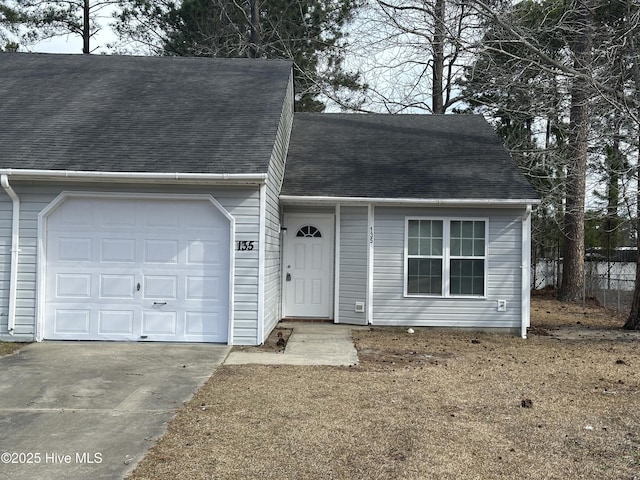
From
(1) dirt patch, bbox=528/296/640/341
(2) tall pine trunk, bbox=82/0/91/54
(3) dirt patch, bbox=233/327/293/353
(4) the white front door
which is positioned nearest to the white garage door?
(3) dirt patch, bbox=233/327/293/353

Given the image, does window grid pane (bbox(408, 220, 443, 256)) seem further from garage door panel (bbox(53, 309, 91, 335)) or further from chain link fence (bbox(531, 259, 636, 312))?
chain link fence (bbox(531, 259, 636, 312))

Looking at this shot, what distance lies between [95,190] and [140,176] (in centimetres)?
93

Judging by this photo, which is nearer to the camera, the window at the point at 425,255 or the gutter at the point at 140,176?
the gutter at the point at 140,176

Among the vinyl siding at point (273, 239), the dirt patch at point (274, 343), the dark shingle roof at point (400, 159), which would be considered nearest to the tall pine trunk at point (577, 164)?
the dark shingle roof at point (400, 159)

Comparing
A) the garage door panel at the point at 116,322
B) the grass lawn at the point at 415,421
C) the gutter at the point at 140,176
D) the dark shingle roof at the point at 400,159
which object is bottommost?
the grass lawn at the point at 415,421

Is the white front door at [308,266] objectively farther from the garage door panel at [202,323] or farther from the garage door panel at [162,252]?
the garage door panel at [162,252]

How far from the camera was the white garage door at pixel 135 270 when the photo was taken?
9.19 meters

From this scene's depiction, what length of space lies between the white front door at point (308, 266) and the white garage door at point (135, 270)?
3.10 metres

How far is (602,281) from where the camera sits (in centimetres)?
1967

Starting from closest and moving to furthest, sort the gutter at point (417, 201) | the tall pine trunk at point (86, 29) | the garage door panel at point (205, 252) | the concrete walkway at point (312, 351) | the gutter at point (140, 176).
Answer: the concrete walkway at point (312, 351)
the gutter at point (140, 176)
the garage door panel at point (205, 252)
the gutter at point (417, 201)
the tall pine trunk at point (86, 29)

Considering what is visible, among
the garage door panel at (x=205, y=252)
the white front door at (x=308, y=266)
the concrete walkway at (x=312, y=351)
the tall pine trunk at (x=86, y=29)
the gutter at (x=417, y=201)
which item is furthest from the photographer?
the tall pine trunk at (x=86, y=29)

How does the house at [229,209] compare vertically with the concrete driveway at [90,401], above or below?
above

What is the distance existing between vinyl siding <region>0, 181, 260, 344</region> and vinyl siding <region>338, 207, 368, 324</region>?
3086mm

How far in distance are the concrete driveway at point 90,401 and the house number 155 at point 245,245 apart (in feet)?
5.06
